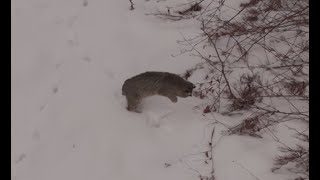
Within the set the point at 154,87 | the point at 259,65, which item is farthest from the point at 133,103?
the point at 259,65

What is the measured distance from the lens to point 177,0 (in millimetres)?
7938

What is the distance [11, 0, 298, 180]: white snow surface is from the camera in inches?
213

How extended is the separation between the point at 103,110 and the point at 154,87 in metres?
0.70

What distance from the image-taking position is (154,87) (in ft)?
19.4

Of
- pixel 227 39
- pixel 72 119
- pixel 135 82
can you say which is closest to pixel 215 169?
pixel 135 82

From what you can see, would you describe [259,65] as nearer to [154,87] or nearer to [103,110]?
[154,87]

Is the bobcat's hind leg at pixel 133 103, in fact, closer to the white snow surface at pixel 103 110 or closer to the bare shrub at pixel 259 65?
the white snow surface at pixel 103 110

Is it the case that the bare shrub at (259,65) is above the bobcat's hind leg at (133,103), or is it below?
above

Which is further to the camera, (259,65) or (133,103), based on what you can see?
(259,65)

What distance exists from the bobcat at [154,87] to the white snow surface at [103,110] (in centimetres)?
20

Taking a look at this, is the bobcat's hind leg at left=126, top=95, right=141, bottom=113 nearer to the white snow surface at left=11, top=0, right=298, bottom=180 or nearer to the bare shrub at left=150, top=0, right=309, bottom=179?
the white snow surface at left=11, top=0, right=298, bottom=180

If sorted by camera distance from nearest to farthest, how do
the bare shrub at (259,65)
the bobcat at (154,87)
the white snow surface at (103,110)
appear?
the white snow surface at (103,110) < the bare shrub at (259,65) < the bobcat at (154,87)

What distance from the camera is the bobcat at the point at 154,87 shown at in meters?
5.89

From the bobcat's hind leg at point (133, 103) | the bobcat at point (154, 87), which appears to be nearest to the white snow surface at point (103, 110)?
the bobcat's hind leg at point (133, 103)
